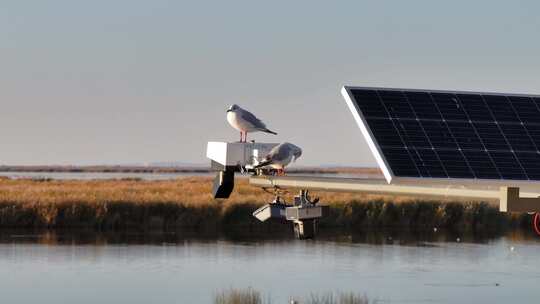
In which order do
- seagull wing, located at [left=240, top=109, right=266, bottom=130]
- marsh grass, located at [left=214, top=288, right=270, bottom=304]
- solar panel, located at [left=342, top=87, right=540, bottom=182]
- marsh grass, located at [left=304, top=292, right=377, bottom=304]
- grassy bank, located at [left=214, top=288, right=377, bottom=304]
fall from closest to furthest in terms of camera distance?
solar panel, located at [left=342, top=87, right=540, bottom=182], seagull wing, located at [left=240, top=109, right=266, bottom=130], marsh grass, located at [left=304, top=292, right=377, bottom=304], grassy bank, located at [left=214, top=288, right=377, bottom=304], marsh grass, located at [left=214, top=288, right=270, bottom=304]

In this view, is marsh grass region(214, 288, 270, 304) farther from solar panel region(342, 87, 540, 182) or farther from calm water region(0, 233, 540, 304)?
solar panel region(342, 87, 540, 182)

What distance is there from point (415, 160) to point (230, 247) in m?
25.8

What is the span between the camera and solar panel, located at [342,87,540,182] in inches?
777

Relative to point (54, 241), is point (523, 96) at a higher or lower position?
higher

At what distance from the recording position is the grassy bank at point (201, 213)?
170 ft

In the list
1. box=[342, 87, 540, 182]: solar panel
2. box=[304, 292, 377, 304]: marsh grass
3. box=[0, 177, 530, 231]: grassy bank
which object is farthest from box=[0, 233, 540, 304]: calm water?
box=[342, 87, 540, 182]: solar panel

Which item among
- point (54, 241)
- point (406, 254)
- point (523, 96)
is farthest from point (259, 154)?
point (54, 241)

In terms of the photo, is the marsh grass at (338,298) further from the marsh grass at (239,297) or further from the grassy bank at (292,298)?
the marsh grass at (239,297)

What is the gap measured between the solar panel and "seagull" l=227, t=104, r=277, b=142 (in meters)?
5.46

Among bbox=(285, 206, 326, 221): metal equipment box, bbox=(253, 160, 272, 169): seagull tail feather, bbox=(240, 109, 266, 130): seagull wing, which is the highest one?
bbox=(240, 109, 266, 130): seagull wing

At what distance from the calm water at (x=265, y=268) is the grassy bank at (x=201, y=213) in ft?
11.4

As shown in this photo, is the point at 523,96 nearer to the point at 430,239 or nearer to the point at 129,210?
the point at 430,239

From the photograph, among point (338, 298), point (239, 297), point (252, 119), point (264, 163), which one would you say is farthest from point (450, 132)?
point (338, 298)

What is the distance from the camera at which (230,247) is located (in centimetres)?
4503
